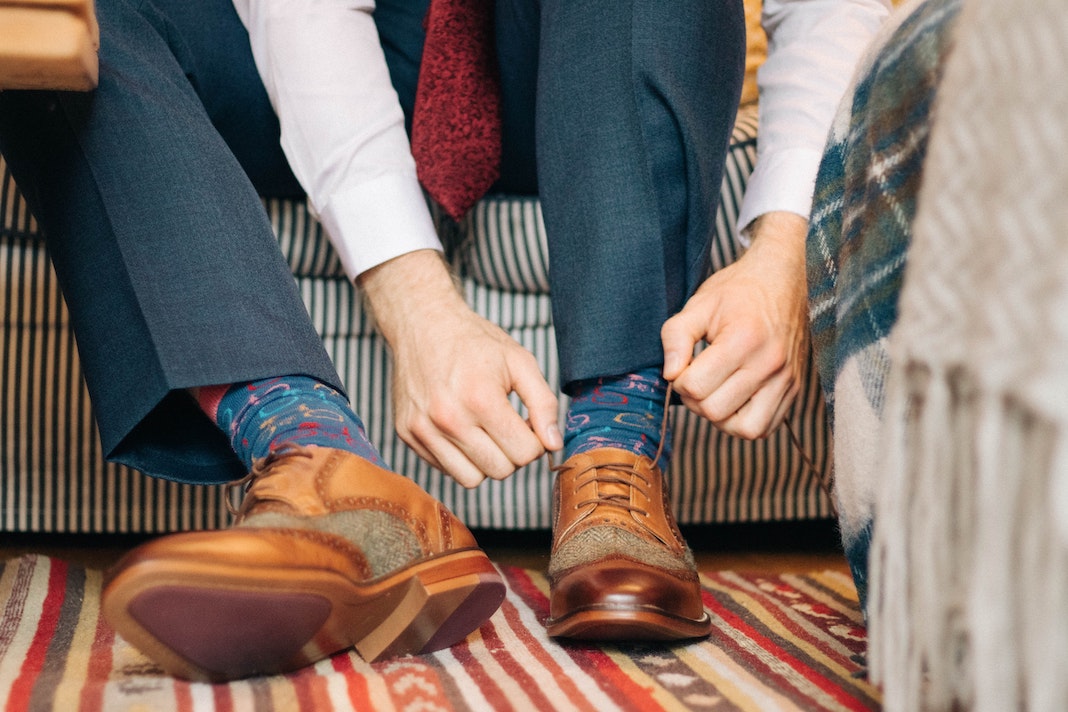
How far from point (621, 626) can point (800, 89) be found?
551 mm

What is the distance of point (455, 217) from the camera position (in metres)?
0.87

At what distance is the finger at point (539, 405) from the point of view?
0.66 m

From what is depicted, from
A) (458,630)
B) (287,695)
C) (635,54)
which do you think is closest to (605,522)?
(458,630)

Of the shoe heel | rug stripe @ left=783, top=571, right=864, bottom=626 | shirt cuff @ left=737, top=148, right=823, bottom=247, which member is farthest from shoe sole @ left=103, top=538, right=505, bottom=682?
shirt cuff @ left=737, top=148, right=823, bottom=247

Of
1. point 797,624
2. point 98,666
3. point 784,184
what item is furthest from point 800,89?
point 98,666

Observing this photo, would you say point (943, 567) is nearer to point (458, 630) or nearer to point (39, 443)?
point (458, 630)

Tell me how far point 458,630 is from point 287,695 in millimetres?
129

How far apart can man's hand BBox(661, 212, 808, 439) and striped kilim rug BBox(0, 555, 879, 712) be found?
0.16 metres

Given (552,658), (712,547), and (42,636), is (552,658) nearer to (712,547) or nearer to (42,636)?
(42,636)

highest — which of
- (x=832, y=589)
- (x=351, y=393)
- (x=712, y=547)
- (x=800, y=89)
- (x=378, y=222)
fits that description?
(x=800, y=89)

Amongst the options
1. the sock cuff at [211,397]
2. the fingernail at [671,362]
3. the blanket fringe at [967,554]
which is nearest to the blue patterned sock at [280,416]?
the sock cuff at [211,397]

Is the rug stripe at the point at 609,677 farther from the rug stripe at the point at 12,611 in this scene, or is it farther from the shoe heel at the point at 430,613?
the rug stripe at the point at 12,611

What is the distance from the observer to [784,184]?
2.59 feet

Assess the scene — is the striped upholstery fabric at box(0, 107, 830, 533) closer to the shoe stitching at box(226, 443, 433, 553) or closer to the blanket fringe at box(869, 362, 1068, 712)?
the shoe stitching at box(226, 443, 433, 553)
